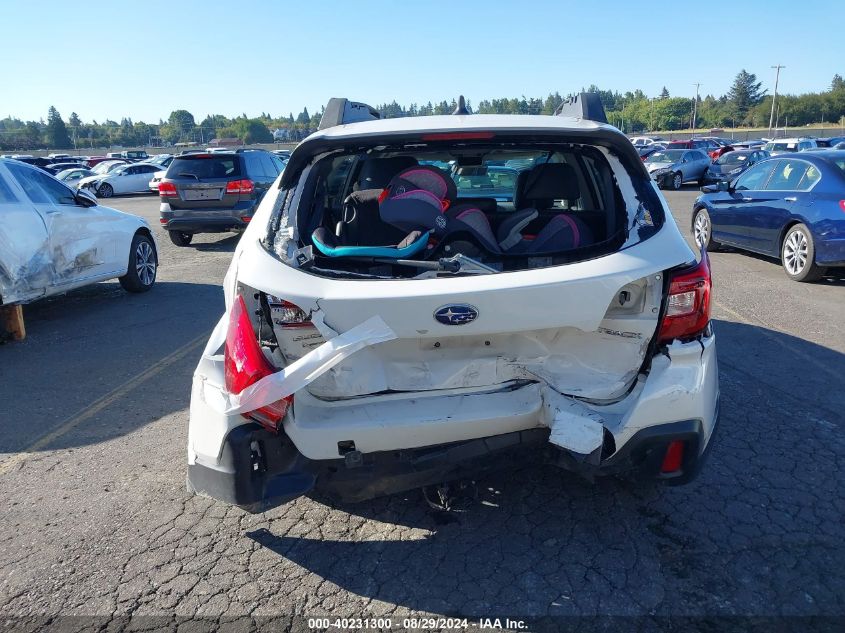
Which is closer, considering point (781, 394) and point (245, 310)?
point (245, 310)

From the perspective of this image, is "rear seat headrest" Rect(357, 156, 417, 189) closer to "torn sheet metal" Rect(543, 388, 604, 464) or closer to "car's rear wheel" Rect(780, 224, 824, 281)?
"torn sheet metal" Rect(543, 388, 604, 464)

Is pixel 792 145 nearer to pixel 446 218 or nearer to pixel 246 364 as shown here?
pixel 446 218

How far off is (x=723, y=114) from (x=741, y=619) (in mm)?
147964

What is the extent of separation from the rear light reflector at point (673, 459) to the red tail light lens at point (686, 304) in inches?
17.2

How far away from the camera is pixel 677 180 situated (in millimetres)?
25703

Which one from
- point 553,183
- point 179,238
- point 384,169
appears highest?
point 384,169

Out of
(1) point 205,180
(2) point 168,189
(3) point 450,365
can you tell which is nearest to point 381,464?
(3) point 450,365

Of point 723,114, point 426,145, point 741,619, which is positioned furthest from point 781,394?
point 723,114

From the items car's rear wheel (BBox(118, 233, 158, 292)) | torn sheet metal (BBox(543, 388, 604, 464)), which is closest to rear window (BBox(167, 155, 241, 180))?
car's rear wheel (BBox(118, 233, 158, 292))

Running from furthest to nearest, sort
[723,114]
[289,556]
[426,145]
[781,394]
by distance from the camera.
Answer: [723,114] → [781,394] → [426,145] → [289,556]

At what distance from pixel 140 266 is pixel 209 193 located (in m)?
3.94

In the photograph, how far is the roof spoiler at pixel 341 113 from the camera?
12.3 ft

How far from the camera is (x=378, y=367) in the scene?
268 cm

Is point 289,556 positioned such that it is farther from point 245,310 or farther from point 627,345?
point 627,345
